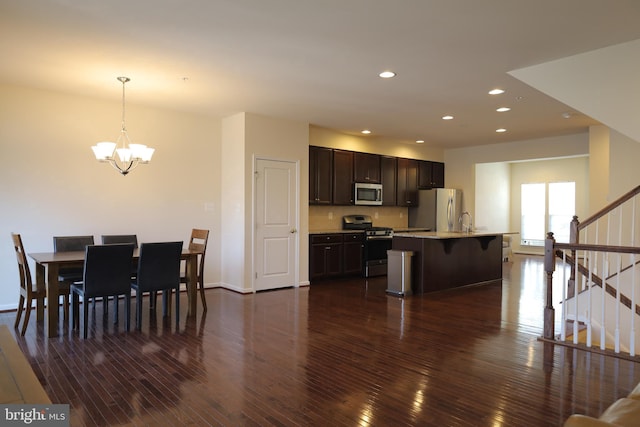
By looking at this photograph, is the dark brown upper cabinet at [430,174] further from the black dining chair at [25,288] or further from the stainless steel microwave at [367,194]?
the black dining chair at [25,288]

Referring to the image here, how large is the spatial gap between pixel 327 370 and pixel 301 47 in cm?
279

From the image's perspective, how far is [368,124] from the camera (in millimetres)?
7297

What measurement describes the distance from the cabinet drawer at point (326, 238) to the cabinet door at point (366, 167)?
51.7 inches

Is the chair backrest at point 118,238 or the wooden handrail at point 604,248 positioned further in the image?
the chair backrest at point 118,238

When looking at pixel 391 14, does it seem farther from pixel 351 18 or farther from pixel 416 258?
pixel 416 258

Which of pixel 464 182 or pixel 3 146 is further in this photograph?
pixel 464 182

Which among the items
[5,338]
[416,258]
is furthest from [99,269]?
[416,258]

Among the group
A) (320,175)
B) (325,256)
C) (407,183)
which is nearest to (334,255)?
(325,256)

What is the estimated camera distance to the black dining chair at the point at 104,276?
405 centimetres

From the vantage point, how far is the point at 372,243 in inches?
314

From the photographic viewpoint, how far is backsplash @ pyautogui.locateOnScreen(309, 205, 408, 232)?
7.98 meters

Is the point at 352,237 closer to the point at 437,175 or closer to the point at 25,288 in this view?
the point at 437,175

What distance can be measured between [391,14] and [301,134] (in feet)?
12.9

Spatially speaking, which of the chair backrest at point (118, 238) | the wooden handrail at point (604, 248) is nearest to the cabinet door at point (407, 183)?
the wooden handrail at point (604, 248)
